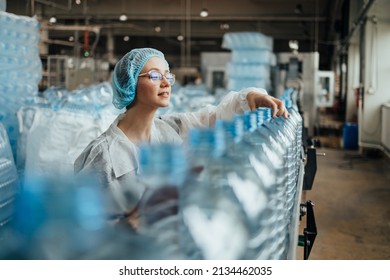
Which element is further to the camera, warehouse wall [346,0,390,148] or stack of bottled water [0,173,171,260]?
warehouse wall [346,0,390,148]

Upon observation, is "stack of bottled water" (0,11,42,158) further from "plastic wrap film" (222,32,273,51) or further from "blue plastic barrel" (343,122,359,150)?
"blue plastic barrel" (343,122,359,150)

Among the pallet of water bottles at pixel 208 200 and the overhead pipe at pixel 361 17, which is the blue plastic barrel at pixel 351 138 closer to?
the overhead pipe at pixel 361 17

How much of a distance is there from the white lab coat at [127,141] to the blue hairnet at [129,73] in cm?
6

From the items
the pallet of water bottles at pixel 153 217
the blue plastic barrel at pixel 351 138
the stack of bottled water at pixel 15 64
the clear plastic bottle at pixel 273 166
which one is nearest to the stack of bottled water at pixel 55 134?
the stack of bottled water at pixel 15 64

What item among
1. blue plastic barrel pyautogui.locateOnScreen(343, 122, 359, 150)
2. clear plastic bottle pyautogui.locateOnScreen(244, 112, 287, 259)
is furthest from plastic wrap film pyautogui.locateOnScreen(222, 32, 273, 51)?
clear plastic bottle pyautogui.locateOnScreen(244, 112, 287, 259)

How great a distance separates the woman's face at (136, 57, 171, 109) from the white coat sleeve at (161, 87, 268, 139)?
230 mm

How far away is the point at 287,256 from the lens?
2.92ft

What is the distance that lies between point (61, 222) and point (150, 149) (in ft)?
0.46

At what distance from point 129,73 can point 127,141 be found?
19 centimetres

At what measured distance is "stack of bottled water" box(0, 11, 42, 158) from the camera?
124 inches

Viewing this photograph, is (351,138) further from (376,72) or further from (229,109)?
(229,109)

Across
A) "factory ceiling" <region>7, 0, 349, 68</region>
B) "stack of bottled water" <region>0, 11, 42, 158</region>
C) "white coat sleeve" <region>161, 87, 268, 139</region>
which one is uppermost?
"factory ceiling" <region>7, 0, 349, 68</region>

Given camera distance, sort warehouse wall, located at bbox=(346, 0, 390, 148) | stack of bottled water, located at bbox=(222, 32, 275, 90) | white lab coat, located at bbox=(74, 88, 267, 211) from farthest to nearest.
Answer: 1. stack of bottled water, located at bbox=(222, 32, 275, 90)
2. warehouse wall, located at bbox=(346, 0, 390, 148)
3. white lab coat, located at bbox=(74, 88, 267, 211)
